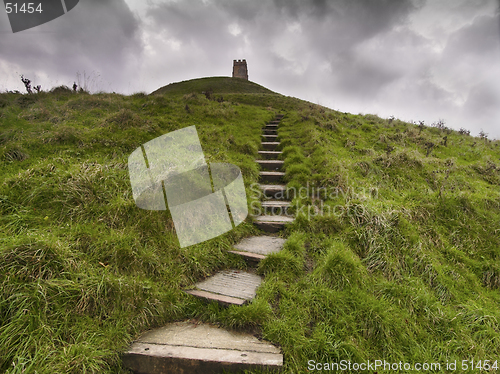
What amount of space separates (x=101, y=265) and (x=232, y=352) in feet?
5.60

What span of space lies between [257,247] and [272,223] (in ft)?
2.43

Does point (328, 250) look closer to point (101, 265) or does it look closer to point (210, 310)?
point (210, 310)

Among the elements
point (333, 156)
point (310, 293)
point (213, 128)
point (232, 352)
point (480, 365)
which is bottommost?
point (480, 365)

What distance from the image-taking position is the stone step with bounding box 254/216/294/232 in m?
4.68

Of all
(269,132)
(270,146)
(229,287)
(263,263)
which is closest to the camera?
(229,287)

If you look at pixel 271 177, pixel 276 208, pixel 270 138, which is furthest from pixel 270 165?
pixel 270 138

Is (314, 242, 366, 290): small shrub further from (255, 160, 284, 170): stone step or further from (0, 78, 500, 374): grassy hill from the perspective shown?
(255, 160, 284, 170): stone step

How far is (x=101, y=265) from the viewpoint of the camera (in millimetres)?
2875

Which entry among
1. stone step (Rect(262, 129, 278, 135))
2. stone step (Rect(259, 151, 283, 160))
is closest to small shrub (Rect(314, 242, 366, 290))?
stone step (Rect(259, 151, 283, 160))

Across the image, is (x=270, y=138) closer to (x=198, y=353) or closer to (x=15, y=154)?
(x=15, y=154)

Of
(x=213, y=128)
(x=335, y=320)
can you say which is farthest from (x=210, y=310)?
(x=213, y=128)

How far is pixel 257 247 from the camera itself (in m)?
4.10

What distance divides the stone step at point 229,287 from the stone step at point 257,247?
28 centimetres

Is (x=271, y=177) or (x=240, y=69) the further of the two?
(x=240, y=69)
